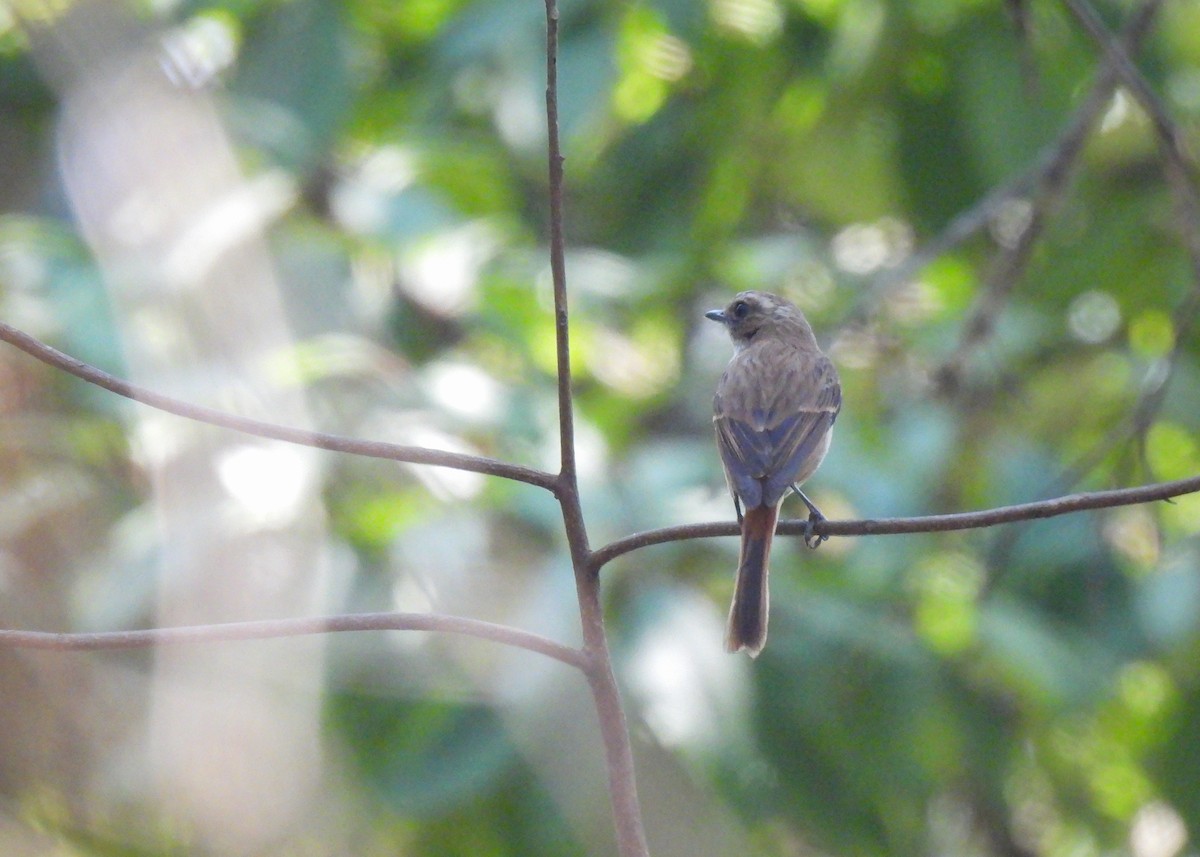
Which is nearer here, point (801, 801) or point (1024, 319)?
point (801, 801)

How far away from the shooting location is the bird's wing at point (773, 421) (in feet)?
11.6

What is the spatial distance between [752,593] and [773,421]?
901 mm

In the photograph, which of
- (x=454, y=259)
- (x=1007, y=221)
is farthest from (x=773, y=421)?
(x=1007, y=221)

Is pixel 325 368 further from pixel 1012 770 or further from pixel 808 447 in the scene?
pixel 1012 770

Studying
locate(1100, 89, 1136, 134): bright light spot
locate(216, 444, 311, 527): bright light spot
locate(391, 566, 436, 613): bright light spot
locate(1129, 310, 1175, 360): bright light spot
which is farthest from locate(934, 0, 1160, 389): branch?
locate(1100, 89, 1136, 134): bright light spot

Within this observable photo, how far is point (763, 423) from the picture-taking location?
3943 millimetres

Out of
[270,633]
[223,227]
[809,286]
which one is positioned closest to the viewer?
[270,633]

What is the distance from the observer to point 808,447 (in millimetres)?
3828

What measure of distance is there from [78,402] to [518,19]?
209cm

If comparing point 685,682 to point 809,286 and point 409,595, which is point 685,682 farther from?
point 809,286

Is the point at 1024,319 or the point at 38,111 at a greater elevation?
the point at 38,111

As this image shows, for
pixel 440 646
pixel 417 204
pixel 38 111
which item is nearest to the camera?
pixel 440 646

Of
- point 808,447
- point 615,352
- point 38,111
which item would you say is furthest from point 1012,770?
point 38,111

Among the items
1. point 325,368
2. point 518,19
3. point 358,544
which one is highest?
point 518,19
